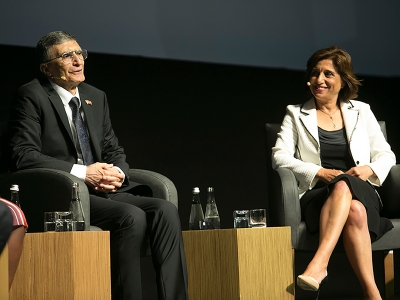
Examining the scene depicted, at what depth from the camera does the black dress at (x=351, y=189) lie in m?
3.15

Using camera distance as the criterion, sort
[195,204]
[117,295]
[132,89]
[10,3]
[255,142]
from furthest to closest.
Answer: [255,142], [132,89], [10,3], [195,204], [117,295]

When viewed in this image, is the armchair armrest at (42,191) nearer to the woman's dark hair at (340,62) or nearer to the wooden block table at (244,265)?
the wooden block table at (244,265)

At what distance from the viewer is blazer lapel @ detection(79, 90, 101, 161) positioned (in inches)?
126

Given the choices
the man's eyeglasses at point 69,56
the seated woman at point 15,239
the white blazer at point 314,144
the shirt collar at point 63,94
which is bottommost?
the seated woman at point 15,239

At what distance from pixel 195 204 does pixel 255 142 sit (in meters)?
1.15

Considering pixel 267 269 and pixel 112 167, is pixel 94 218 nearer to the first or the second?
pixel 112 167

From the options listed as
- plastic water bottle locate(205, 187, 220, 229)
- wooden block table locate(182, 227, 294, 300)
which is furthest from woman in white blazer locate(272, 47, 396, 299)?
plastic water bottle locate(205, 187, 220, 229)

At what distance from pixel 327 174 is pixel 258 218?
539 mm

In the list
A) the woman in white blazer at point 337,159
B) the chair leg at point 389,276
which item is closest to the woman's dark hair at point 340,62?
the woman in white blazer at point 337,159

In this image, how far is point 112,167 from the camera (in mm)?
3127

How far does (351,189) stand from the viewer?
313 centimetres

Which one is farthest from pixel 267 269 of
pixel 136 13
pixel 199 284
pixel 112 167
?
pixel 136 13

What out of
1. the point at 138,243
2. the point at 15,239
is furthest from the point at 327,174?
the point at 15,239

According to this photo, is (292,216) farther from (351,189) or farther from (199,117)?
(199,117)
